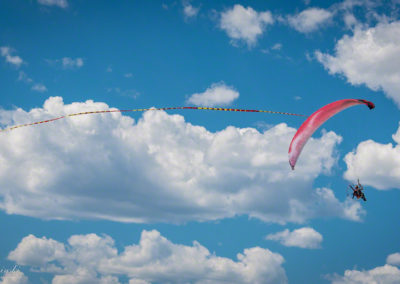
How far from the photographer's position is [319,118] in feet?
96.5

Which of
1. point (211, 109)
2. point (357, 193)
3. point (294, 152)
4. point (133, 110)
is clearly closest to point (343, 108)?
point (294, 152)

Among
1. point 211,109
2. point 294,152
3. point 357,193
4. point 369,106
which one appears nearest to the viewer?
point 294,152

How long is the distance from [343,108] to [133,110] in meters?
16.3

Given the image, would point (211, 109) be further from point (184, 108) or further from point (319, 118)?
point (319, 118)

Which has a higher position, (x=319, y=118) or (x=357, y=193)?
(x=357, y=193)

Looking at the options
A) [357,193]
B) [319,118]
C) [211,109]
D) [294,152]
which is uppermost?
[357,193]

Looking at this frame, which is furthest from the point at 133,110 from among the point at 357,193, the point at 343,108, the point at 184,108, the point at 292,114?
the point at 357,193

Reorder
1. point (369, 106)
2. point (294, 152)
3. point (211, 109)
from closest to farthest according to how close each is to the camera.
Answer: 1. point (294, 152)
2. point (369, 106)
3. point (211, 109)

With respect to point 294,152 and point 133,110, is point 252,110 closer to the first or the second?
point 294,152

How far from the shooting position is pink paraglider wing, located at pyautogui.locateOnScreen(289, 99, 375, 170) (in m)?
28.4

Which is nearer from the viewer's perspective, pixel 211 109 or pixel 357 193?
Result: pixel 211 109

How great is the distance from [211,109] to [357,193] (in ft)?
132

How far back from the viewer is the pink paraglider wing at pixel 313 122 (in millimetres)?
28438

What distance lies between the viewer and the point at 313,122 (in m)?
29.2
